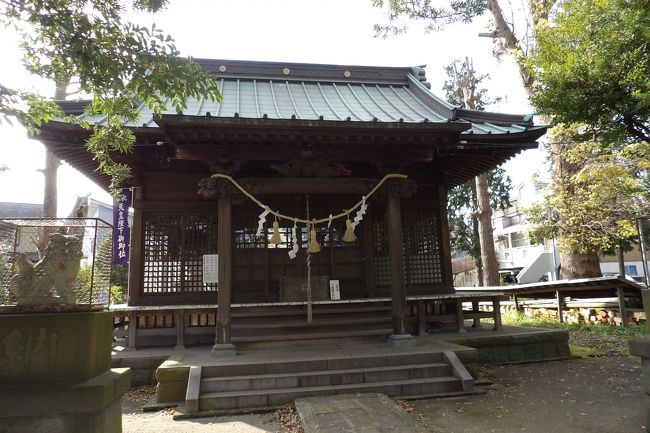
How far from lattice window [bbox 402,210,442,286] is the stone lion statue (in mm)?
7436

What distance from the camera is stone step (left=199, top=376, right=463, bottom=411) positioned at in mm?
5789

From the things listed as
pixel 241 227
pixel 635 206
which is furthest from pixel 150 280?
pixel 635 206

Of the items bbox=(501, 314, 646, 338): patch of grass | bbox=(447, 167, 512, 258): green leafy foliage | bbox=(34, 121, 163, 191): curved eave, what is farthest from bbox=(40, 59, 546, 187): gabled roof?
bbox=(447, 167, 512, 258): green leafy foliage

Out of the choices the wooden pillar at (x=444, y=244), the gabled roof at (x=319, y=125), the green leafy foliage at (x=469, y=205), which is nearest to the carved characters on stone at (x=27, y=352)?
the gabled roof at (x=319, y=125)

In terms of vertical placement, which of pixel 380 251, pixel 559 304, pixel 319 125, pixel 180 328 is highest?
pixel 319 125

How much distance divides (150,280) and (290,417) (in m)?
4.92

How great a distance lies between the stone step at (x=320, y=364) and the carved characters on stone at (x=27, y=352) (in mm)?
3186

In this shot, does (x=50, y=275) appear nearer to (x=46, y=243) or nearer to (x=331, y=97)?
(x=46, y=243)

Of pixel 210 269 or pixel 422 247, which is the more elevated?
pixel 422 247

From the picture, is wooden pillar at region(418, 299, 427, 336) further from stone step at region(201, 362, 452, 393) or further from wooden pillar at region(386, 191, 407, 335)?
stone step at region(201, 362, 452, 393)

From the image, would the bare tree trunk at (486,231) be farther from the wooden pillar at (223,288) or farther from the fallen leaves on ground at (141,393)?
the fallen leaves on ground at (141,393)

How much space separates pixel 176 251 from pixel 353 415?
18.3 feet

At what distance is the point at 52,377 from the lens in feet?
10.7

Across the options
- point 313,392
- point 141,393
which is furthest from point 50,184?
point 313,392
